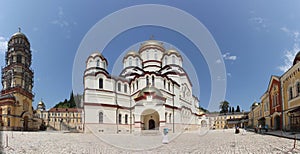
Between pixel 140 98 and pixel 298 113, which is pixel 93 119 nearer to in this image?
pixel 140 98

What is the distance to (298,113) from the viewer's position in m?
16.0

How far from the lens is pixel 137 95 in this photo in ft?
93.0

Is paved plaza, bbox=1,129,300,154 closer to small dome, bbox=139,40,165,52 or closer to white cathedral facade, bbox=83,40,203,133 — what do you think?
white cathedral facade, bbox=83,40,203,133

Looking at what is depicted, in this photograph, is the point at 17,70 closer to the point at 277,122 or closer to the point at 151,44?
the point at 151,44

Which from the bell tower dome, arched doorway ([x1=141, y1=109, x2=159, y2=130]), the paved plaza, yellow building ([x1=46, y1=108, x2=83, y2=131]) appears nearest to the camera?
the paved plaza

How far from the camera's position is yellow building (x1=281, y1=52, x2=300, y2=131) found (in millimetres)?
16562

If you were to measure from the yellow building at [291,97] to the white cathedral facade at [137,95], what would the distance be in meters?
11.7

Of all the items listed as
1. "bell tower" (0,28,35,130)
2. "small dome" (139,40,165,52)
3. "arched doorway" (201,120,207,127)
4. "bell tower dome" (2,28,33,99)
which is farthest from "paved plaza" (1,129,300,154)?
"arched doorway" (201,120,207,127)

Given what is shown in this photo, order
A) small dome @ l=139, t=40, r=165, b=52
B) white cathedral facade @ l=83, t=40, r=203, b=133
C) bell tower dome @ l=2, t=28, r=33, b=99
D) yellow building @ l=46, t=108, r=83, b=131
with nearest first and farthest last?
bell tower dome @ l=2, t=28, r=33, b=99, white cathedral facade @ l=83, t=40, r=203, b=133, small dome @ l=139, t=40, r=165, b=52, yellow building @ l=46, t=108, r=83, b=131

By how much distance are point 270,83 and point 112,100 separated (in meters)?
18.6

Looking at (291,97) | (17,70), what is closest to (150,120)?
(291,97)

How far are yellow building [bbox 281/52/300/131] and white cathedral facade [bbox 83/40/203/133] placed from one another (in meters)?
11.7

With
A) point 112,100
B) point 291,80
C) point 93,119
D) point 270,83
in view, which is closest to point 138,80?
point 112,100

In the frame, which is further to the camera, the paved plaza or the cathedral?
the cathedral
